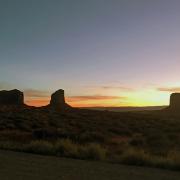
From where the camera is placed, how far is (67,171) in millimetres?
16609

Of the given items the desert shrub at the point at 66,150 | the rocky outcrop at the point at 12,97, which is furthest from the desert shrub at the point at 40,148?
the rocky outcrop at the point at 12,97

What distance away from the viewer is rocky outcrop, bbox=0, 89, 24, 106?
124812 mm

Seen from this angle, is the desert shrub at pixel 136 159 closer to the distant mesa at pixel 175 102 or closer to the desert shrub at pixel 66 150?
the desert shrub at pixel 66 150

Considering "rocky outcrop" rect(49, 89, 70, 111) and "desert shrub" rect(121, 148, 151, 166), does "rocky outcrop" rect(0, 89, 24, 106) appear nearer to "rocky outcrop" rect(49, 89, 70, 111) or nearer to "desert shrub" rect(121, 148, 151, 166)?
"rocky outcrop" rect(49, 89, 70, 111)

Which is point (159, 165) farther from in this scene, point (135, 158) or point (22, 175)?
point (22, 175)

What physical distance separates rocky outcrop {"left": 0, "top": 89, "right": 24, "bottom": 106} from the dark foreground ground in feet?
346

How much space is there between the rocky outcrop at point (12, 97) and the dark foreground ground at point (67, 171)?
4150 inches

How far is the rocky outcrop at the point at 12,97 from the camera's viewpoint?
125 m

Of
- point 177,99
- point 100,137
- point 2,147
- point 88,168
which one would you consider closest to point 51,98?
point 177,99

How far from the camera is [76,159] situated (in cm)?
2106

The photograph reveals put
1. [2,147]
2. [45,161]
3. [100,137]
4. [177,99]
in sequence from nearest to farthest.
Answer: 1. [45,161]
2. [2,147]
3. [100,137]
4. [177,99]

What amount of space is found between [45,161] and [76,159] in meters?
2.18

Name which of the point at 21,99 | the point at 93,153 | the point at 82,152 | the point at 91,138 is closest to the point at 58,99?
the point at 21,99

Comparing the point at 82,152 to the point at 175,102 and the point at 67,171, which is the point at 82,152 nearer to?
the point at 67,171
